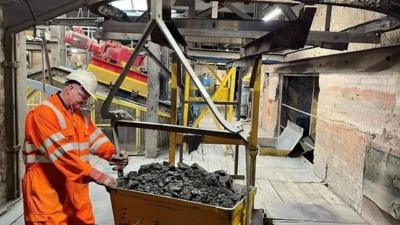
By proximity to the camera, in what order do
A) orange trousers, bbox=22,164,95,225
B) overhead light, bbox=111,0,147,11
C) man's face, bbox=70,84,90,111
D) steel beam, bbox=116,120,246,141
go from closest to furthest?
steel beam, bbox=116,120,246,141 < orange trousers, bbox=22,164,95,225 < man's face, bbox=70,84,90,111 < overhead light, bbox=111,0,147,11

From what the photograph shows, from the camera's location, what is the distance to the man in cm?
233

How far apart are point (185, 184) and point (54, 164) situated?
92 centimetres

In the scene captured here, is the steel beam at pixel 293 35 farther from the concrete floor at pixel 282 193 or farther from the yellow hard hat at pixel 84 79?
the concrete floor at pixel 282 193

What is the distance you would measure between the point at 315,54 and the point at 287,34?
426 centimetres

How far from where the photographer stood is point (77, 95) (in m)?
2.57

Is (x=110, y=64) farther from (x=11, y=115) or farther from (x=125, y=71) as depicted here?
(x=125, y=71)

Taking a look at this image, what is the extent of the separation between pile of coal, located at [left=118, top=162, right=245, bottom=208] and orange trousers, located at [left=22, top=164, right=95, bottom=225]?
1.67 feet

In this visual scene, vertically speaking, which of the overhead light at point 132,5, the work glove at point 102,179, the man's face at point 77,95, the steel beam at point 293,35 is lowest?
the work glove at point 102,179

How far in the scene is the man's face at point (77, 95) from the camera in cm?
256

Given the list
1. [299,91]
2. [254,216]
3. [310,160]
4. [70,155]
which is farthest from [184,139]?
[299,91]

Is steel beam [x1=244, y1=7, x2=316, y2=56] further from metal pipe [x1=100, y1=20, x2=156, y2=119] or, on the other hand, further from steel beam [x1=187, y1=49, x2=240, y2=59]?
steel beam [x1=187, y1=49, x2=240, y2=59]

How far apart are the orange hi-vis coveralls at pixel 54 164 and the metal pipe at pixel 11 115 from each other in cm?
159

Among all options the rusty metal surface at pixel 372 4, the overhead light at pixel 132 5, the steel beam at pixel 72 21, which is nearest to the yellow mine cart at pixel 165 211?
the rusty metal surface at pixel 372 4

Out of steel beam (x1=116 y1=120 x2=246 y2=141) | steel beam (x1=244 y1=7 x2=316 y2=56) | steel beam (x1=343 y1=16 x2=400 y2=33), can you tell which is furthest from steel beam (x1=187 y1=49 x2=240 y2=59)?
steel beam (x1=116 y1=120 x2=246 y2=141)
